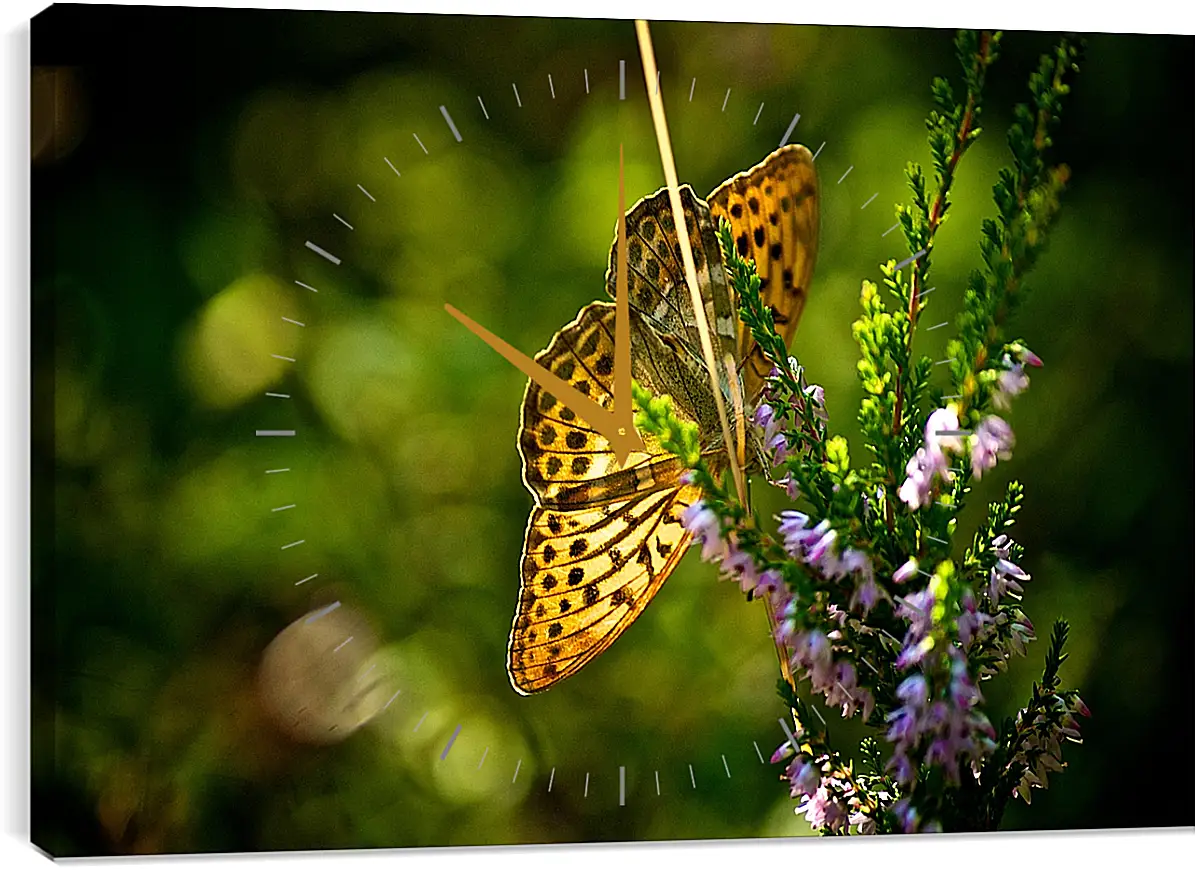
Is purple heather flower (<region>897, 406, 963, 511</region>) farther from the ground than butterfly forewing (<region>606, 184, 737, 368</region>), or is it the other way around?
butterfly forewing (<region>606, 184, 737, 368</region>)

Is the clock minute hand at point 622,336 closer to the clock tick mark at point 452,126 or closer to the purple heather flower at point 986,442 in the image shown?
the clock tick mark at point 452,126

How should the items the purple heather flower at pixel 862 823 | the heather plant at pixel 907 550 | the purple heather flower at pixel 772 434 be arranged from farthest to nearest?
the purple heather flower at pixel 862 823 → the purple heather flower at pixel 772 434 → the heather plant at pixel 907 550

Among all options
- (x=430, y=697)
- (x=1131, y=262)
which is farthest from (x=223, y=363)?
(x=1131, y=262)

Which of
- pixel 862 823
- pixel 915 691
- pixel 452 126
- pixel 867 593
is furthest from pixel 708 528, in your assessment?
pixel 452 126

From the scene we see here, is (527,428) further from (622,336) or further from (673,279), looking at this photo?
(673,279)

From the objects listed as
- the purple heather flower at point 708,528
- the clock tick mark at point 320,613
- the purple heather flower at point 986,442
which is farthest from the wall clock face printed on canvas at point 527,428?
the purple heather flower at point 986,442

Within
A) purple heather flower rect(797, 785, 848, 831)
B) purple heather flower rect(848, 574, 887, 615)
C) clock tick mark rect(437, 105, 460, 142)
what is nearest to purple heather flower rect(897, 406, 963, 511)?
purple heather flower rect(848, 574, 887, 615)

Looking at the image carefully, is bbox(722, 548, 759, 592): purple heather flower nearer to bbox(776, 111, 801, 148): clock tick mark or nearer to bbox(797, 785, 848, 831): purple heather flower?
bbox(797, 785, 848, 831): purple heather flower
